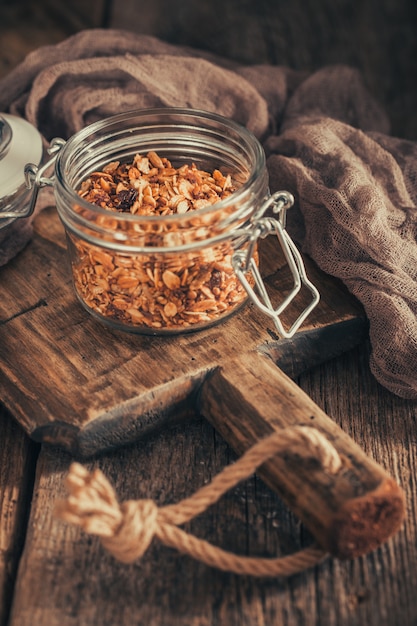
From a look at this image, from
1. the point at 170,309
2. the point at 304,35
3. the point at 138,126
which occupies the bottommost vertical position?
the point at 304,35

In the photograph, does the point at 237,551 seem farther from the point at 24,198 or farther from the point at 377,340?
the point at 24,198

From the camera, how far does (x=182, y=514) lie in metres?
0.94

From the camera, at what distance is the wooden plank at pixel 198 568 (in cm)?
92

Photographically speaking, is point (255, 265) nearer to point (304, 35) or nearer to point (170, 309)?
point (170, 309)

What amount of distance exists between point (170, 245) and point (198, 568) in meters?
0.39

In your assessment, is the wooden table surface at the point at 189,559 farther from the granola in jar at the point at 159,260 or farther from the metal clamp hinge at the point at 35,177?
the metal clamp hinge at the point at 35,177

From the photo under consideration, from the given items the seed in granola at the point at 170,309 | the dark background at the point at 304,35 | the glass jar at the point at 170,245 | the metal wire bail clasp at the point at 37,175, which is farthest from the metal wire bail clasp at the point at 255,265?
the dark background at the point at 304,35

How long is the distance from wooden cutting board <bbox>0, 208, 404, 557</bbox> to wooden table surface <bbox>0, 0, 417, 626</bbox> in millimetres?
42

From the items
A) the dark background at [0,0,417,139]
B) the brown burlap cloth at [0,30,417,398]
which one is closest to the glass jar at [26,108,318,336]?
the brown burlap cloth at [0,30,417,398]

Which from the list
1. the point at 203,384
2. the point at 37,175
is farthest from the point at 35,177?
the point at 203,384

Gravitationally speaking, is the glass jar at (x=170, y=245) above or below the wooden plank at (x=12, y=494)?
above

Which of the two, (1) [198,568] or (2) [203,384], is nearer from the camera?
(1) [198,568]

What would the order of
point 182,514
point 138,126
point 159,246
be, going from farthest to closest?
1. point 138,126
2. point 159,246
3. point 182,514

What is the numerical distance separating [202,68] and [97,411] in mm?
703
